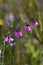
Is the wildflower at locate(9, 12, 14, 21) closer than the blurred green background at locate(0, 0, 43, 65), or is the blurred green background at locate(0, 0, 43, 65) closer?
the blurred green background at locate(0, 0, 43, 65)

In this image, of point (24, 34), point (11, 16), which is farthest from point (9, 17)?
point (24, 34)

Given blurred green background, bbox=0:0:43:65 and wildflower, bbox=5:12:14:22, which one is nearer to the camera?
blurred green background, bbox=0:0:43:65

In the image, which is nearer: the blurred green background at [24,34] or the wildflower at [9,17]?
the blurred green background at [24,34]

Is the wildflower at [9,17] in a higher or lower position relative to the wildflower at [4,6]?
lower

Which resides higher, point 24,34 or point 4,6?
point 4,6

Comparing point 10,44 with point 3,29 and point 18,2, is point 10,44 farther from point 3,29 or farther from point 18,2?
point 18,2

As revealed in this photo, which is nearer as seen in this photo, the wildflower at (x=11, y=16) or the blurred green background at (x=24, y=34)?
the blurred green background at (x=24, y=34)

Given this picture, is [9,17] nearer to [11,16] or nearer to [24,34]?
[11,16]

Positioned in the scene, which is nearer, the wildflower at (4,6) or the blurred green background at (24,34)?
the blurred green background at (24,34)

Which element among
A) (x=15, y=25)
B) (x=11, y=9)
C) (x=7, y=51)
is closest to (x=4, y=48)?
(x=7, y=51)

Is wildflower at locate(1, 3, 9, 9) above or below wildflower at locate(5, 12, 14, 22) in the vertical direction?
above

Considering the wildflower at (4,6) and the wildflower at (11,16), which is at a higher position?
the wildflower at (4,6)

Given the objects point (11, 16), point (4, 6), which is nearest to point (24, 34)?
point (11, 16)
